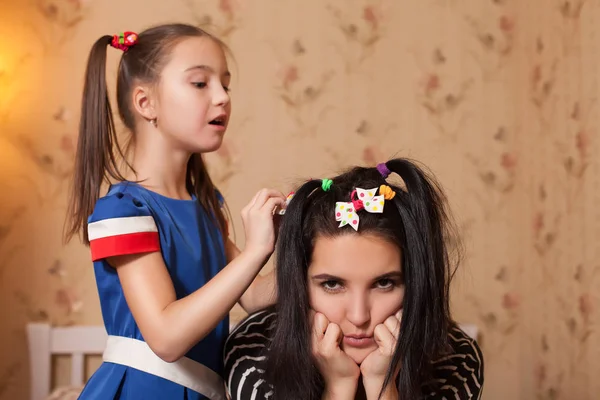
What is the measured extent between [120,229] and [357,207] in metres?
0.40

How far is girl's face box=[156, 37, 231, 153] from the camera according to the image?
1348 millimetres

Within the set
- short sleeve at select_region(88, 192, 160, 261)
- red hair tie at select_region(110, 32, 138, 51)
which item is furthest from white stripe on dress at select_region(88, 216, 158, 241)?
red hair tie at select_region(110, 32, 138, 51)

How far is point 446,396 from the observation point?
1.18 meters

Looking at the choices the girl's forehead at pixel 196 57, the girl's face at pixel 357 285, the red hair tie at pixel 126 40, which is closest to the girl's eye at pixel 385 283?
the girl's face at pixel 357 285

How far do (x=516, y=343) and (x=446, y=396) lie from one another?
175 centimetres

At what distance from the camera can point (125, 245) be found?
1.24 meters

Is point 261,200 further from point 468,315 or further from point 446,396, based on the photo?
point 468,315

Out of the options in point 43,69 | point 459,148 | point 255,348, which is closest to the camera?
point 255,348

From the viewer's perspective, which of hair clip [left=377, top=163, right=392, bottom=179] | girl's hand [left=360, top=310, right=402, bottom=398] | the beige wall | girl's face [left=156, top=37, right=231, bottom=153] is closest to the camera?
girl's hand [left=360, top=310, right=402, bottom=398]

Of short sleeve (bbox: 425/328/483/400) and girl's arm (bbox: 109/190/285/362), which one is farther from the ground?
girl's arm (bbox: 109/190/285/362)

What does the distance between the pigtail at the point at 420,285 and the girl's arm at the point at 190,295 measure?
213 mm

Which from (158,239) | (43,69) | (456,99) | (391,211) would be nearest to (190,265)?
(158,239)

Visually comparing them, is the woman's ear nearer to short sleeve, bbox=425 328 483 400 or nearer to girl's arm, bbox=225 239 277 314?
girl's arm, bbox=225 239 277 314

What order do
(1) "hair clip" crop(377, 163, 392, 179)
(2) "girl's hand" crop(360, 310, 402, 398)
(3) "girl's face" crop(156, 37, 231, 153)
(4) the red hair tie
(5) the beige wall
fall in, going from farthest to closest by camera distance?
(5) the beige wall
(4) the red hair tie
(3) "girl's face" crop(156, 37, 231, 153)
(1) "hair clip" crop(377, 163, 392, 179)
(2) "girl's hand" crop(360, 310, 402, 398)
